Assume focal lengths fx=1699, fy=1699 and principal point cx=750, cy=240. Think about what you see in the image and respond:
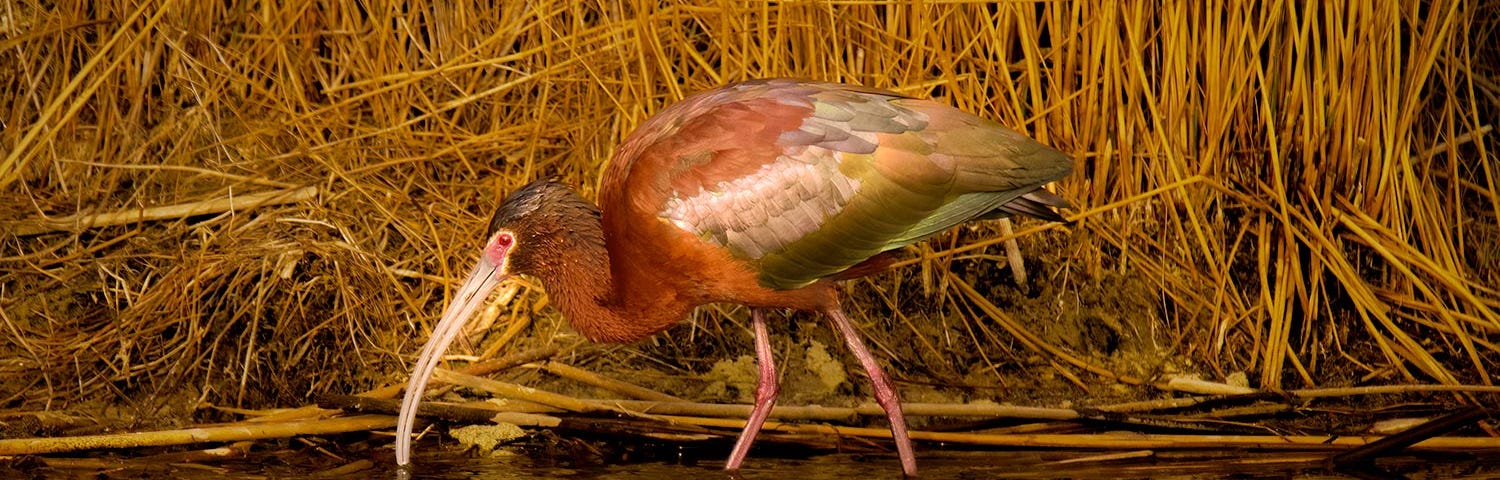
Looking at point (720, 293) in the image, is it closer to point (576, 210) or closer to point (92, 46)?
point (576, 210)

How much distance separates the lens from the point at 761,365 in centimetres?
530

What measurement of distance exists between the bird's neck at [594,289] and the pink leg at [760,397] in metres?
0.34

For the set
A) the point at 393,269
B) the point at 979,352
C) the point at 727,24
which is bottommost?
the point at 979,352

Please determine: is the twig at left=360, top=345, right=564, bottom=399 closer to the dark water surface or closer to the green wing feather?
the dark water surface

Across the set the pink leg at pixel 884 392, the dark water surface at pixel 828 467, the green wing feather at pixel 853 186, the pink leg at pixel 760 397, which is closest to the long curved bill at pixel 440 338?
the dark water surface at pixel 828 467

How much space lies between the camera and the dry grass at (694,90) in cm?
559

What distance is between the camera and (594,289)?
513 centimetres

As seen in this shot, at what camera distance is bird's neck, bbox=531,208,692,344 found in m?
5.06

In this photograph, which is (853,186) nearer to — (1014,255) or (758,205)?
(758,205)

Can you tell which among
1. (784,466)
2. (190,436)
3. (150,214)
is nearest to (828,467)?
(784,466)

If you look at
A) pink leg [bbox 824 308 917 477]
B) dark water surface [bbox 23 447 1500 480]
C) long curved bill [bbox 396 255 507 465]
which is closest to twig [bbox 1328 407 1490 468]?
dark water surface [bbox 23 447 1500 480]

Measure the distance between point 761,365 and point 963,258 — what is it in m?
1.09

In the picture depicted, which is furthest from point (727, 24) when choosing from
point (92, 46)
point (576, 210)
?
point (92, 46)

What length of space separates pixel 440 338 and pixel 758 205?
1083 mm
